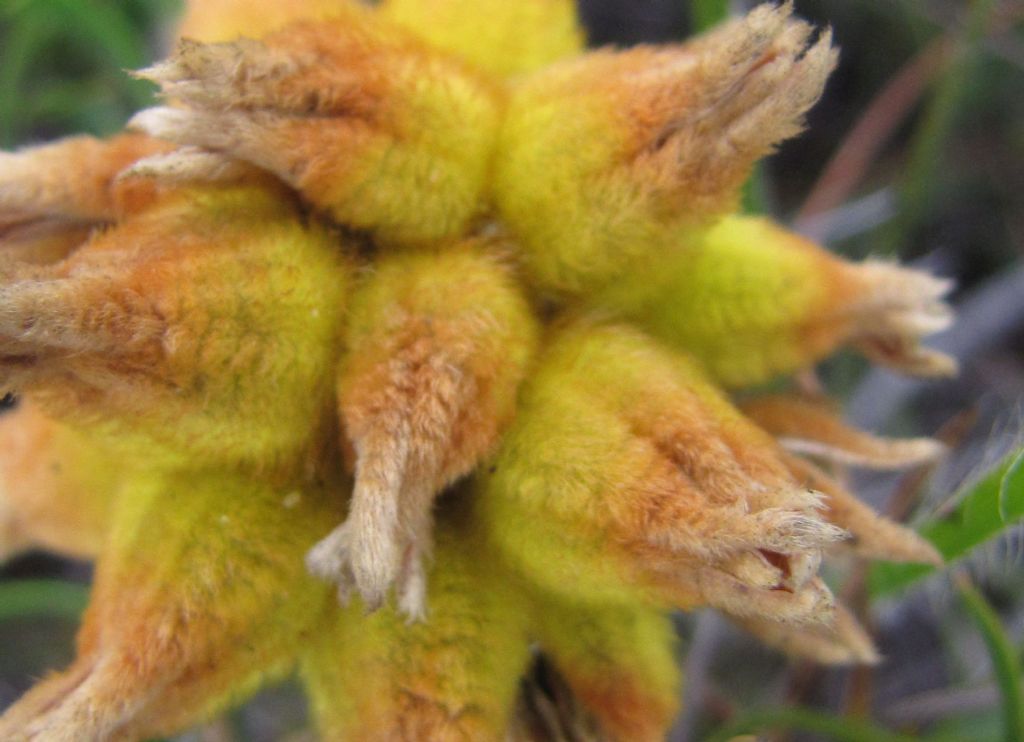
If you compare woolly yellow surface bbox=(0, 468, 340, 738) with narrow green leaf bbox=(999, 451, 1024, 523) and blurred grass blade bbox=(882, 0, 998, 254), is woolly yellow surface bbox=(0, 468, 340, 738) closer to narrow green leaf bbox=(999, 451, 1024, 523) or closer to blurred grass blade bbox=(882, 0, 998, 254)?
narrow green leaf bbox=(999, 451, 1024, 523)

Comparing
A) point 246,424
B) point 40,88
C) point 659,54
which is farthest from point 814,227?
point 40,88

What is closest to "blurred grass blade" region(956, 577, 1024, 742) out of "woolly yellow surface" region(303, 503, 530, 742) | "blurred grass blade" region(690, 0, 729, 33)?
"woolly yellow surface" region(303, 503, 530, 742)

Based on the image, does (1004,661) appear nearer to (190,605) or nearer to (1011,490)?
(1011,490)

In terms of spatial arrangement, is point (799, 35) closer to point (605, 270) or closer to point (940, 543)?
point (605, 270)

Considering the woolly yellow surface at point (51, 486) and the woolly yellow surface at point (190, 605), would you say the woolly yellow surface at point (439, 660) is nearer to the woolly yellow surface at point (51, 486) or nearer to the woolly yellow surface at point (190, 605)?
the woolly yellow surface at point (190, 605)

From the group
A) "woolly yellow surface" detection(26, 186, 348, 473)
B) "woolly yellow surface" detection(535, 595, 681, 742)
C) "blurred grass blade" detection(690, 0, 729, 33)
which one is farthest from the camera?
"blurred grass blade" detection(690, 0, 729, 33)

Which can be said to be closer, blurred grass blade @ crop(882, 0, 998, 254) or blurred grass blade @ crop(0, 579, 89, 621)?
blurred grass blade @ crop(0, 579, 89, 621)

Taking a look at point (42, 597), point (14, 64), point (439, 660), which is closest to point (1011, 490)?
point (439, 660)
